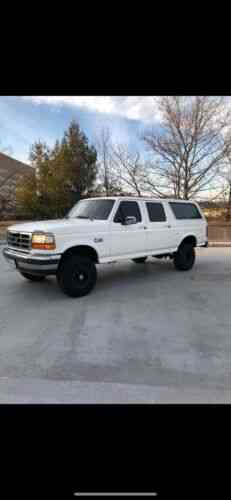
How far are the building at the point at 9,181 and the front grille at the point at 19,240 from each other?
18.0m

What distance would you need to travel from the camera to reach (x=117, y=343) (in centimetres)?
277

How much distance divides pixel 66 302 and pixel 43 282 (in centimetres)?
145

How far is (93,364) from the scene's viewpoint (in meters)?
2.38

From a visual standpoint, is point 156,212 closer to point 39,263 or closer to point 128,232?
point 128,232

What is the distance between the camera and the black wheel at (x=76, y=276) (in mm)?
4113

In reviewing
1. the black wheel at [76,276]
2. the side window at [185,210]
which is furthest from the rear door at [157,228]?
the black wheel at [76,276]

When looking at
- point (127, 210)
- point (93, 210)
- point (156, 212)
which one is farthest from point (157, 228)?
point (93, 210)

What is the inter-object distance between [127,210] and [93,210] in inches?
29.7

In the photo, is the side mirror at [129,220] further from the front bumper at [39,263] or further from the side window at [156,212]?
the front bumper at [39,263]

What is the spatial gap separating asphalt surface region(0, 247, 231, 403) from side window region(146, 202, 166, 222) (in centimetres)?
159
